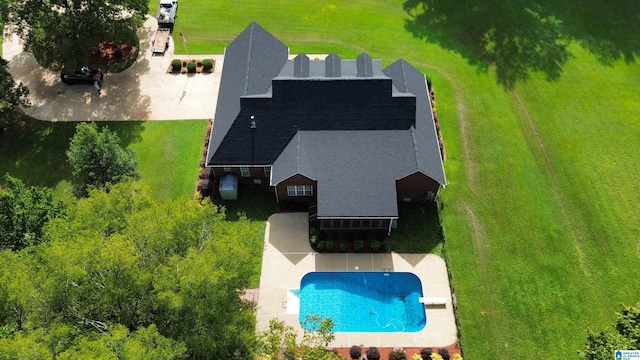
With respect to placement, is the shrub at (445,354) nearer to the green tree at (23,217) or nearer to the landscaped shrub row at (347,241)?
the landscaped shrub row at (347,241)

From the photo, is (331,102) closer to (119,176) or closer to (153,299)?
(119,176)

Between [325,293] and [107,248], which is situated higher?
[107,248]

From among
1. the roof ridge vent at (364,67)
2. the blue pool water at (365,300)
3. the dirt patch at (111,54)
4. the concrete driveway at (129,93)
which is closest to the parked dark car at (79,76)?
the concrete driveway at (129,93)

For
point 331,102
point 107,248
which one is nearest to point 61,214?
point 107,248

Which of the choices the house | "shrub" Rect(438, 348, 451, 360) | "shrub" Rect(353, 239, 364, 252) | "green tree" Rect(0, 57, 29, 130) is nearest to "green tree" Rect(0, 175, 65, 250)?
the house

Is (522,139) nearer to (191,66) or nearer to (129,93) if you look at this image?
(191,66)

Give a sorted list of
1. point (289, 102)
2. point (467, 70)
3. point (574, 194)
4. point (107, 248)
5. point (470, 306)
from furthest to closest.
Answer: point (467, 70) < point (574, 194) < point (289, 102) < point (470, 306) < point (107, 248)

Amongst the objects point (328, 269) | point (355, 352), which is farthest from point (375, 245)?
point (355, 352)
